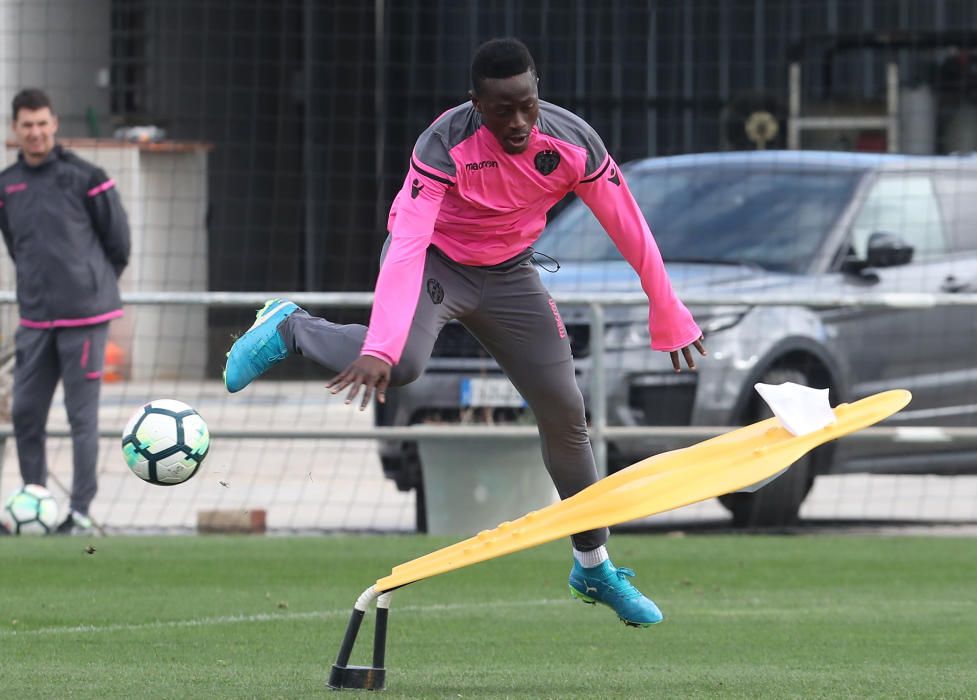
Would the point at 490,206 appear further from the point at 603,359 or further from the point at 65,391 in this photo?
the point at 65,391

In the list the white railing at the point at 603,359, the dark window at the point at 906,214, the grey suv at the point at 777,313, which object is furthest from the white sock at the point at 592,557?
the dark window at the point at 906,214

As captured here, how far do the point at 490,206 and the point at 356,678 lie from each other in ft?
4.94

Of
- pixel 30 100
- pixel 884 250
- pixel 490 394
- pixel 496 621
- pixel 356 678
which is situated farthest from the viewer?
pixel 884 250

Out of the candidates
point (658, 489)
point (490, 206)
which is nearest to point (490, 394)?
point (490, 206)

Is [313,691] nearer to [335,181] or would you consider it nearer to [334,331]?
[334,331]

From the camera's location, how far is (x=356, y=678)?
5.58 meters

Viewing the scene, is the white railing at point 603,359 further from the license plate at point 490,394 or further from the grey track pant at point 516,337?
the grey track pant at point 516,337

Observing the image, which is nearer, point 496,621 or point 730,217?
point 496,621

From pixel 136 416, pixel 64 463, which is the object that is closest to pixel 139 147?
pixel 64 463

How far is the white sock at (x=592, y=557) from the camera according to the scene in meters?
6.29

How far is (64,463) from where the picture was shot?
48.7ft

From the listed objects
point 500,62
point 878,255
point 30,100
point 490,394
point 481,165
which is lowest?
point 490,394

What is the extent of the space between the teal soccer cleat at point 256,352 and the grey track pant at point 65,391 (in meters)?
3.99

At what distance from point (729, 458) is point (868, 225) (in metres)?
5.85
